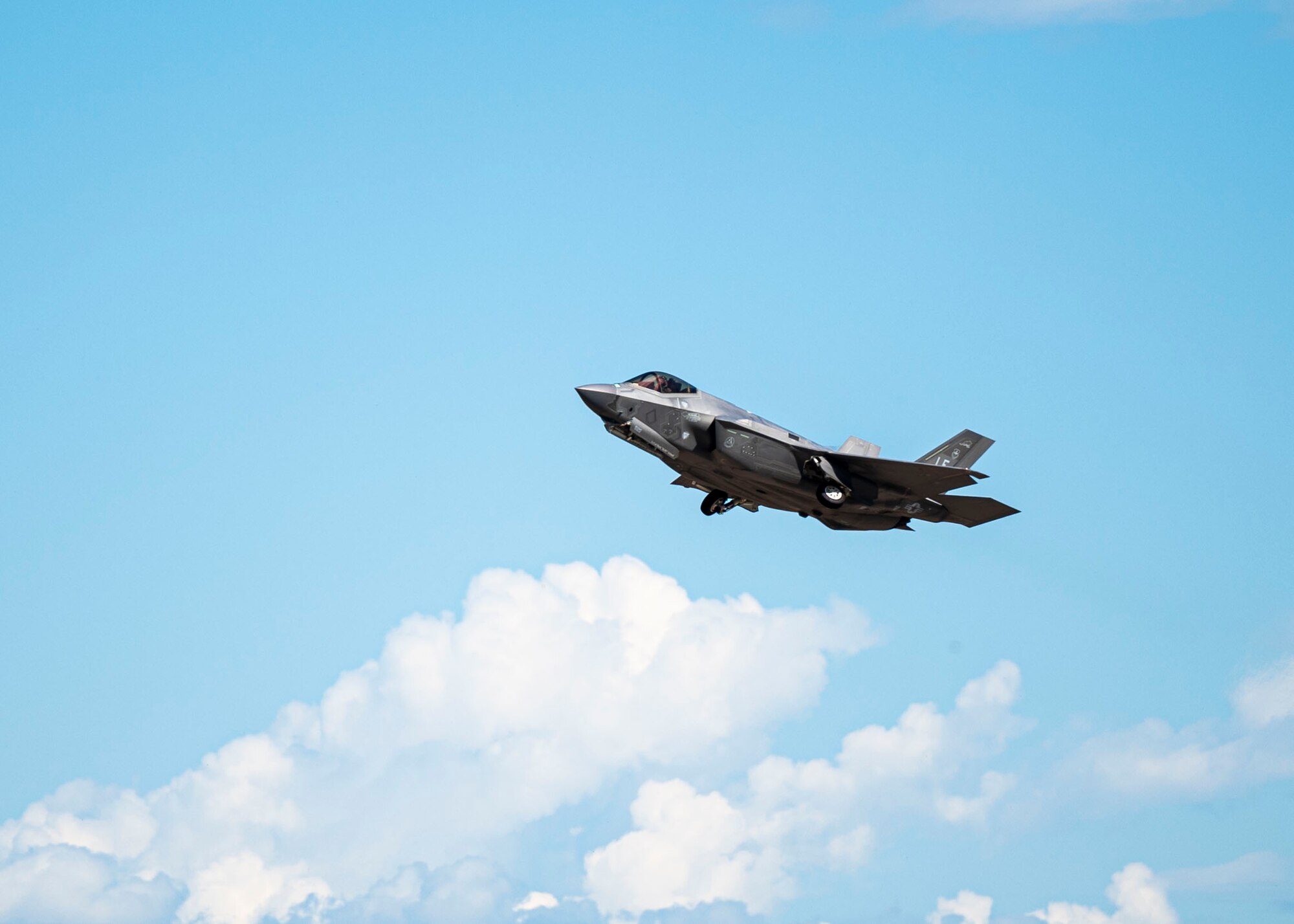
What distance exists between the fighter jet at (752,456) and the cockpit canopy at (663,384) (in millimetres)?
30

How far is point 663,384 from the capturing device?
63656 mm

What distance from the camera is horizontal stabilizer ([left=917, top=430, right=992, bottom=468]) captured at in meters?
65.5

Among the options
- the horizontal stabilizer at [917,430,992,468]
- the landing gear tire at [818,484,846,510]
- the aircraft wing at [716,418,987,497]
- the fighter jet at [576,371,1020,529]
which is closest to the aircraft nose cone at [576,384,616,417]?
the fighter jet at [576,371,1020,529]

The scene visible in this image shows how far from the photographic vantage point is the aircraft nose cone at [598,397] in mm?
62781

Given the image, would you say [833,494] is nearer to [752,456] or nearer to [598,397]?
[752,456]

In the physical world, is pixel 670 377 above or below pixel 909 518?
above

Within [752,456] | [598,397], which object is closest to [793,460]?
[752,456]

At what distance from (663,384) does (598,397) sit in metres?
2.35

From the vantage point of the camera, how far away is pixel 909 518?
217 feet

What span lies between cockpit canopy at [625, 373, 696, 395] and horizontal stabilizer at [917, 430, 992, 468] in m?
8.81

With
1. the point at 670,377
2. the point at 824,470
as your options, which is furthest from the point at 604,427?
the point at 824,470

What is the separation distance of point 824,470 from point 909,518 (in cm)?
504

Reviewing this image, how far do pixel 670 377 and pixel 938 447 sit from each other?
9.76 m

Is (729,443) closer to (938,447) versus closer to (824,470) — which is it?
(824,470)
